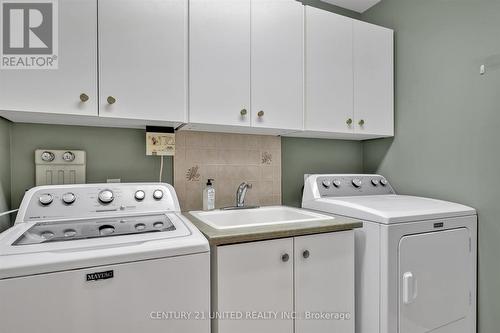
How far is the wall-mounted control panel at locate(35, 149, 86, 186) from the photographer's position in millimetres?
1440

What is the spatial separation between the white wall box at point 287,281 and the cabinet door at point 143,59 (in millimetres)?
779

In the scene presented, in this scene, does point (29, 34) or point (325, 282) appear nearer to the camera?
point (29, 34)

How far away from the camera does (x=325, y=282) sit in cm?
135

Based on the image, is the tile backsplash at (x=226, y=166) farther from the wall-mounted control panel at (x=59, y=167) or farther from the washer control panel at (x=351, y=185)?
the wall-mounted control panel at (x=59, y=167)

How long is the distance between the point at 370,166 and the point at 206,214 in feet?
4.94

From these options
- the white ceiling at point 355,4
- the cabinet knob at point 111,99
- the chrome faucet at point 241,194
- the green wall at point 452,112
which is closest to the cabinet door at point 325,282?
the chrome faucet at point 241,194

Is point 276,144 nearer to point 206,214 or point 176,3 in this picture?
point 206,214

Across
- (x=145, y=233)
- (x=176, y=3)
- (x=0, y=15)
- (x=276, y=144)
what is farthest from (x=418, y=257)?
(x=0, y=15)

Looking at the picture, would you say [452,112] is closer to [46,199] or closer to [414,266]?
[414,266]

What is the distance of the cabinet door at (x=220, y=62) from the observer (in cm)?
145

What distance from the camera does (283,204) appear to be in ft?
6.84

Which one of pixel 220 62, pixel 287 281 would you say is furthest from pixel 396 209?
pixel 220 62

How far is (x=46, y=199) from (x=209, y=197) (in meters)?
0.81

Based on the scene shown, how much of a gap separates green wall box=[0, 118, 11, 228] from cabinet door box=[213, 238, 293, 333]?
3.45 ft
